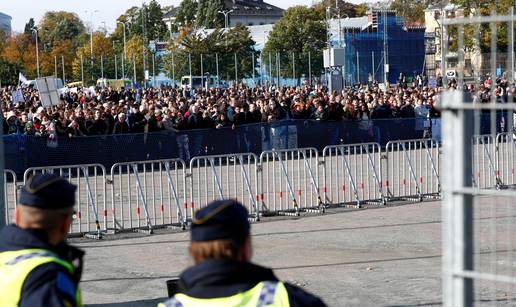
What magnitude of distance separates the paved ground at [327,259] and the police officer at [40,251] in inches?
257

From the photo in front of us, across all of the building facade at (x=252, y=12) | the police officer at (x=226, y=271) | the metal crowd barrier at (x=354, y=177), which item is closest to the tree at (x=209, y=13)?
the building facade at (x=252, y=12)

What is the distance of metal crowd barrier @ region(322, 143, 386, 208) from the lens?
1812 cm

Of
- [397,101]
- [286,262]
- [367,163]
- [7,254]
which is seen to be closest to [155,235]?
[286,262]

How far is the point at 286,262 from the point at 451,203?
9.46m

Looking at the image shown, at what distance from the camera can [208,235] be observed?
11.1 ft

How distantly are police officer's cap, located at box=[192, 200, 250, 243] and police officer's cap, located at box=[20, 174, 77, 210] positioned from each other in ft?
2.52

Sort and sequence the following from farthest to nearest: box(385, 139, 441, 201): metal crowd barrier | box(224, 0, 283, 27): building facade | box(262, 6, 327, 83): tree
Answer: box(224, 0, 283, 27): building facade
box(262, 6, 327, 83): tree
box(385, 139, 441, 201): metal crowd barrier

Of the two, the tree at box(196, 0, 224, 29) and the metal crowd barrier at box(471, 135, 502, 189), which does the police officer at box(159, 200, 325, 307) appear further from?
the tree at box(196, 0, 224, 29)

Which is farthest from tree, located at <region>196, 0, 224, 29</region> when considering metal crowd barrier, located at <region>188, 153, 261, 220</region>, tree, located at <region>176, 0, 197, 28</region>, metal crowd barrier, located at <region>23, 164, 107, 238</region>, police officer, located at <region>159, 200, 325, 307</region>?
police officer, located at <region>159, 200, 325, 307</region>

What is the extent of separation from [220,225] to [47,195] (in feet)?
3.04

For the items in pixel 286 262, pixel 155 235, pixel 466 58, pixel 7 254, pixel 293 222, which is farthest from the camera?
pixel 293 222

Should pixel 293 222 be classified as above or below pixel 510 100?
below

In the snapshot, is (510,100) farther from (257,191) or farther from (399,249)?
(257,191)

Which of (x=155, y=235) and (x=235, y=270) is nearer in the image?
(x=235, y=270)
